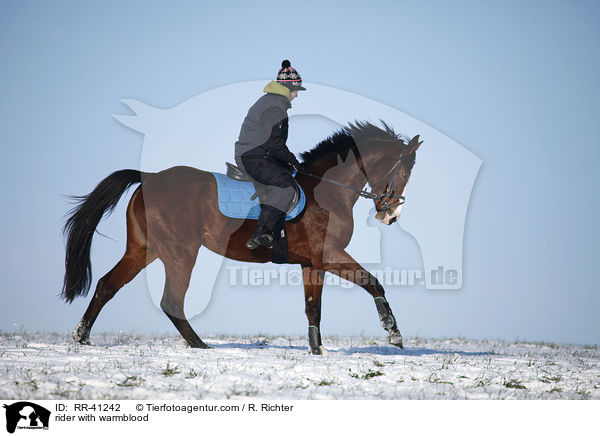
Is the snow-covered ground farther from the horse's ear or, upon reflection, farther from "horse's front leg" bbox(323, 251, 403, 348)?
the horse's ear

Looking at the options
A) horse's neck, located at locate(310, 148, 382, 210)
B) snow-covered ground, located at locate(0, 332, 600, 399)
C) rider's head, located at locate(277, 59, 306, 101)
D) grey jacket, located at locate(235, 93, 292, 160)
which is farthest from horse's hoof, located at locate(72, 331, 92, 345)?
rider's head, located at locate(277, 59, 306, 101)

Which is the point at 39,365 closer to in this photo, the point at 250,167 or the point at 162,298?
the point at 162,298

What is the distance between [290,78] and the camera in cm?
772

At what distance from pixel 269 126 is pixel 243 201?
1.08 meters

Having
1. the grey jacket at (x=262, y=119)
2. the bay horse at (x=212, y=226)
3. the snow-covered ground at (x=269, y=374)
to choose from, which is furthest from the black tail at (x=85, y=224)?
the grey jacket at (x=262, y=119)

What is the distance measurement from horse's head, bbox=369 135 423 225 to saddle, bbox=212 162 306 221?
3.80 ft

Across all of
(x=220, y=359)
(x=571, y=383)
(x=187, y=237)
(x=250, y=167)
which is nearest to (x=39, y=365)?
(x=220, y=359)

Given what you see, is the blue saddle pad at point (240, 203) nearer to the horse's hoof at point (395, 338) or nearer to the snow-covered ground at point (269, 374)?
the snow-covered ground at point (269, 374)

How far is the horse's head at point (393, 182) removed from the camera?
26.6ft

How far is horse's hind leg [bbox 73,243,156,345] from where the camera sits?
7.87m

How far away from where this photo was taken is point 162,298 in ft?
26.0
